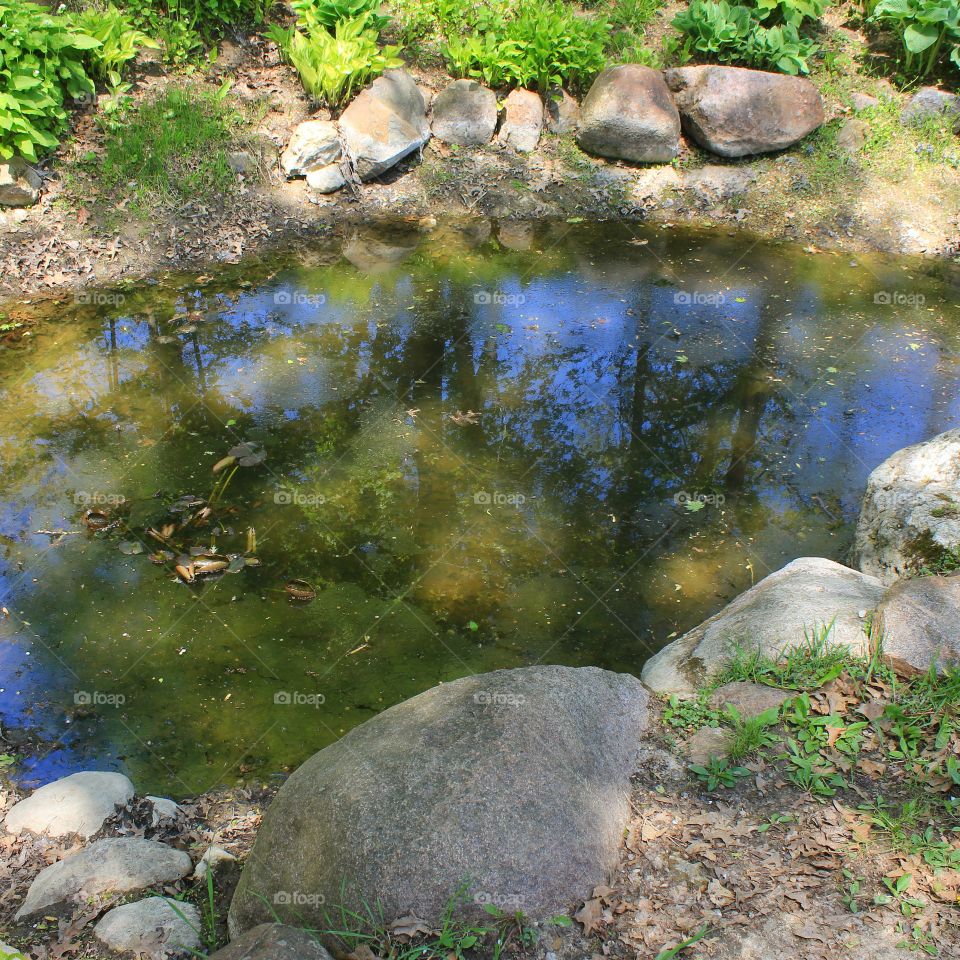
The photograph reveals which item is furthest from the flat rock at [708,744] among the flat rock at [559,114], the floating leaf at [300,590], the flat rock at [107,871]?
the flat rock at [559,114]

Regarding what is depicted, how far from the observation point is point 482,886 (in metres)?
2.89

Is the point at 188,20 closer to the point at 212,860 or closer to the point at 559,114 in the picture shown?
the point at 559,114

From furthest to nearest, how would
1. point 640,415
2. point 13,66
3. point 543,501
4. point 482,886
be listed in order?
point 13,66 → point 640,415 → point 543,501 → point 482,886

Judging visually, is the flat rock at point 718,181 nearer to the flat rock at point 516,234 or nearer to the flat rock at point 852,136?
the flat rock at point 852,136

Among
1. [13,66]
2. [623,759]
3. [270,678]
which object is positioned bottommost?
[270,678]

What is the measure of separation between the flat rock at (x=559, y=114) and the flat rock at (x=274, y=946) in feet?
36.0

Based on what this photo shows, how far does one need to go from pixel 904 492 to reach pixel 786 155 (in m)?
7.92

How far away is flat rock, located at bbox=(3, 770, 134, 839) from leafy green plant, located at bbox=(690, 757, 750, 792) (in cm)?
256

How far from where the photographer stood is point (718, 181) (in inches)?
441

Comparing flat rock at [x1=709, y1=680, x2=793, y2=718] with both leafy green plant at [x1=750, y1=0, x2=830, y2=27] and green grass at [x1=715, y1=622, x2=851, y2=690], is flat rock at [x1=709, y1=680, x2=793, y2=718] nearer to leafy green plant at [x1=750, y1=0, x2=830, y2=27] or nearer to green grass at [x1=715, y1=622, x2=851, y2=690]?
green grass at [x1=715, y1=622, x2=851, y2=690]

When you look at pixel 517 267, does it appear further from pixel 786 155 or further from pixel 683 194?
pixel 786 155

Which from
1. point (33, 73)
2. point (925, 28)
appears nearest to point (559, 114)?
point (925, 28)

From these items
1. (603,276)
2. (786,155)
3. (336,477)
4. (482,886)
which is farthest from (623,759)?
(786,155)

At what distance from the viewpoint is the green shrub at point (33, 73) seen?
835 centimetres
